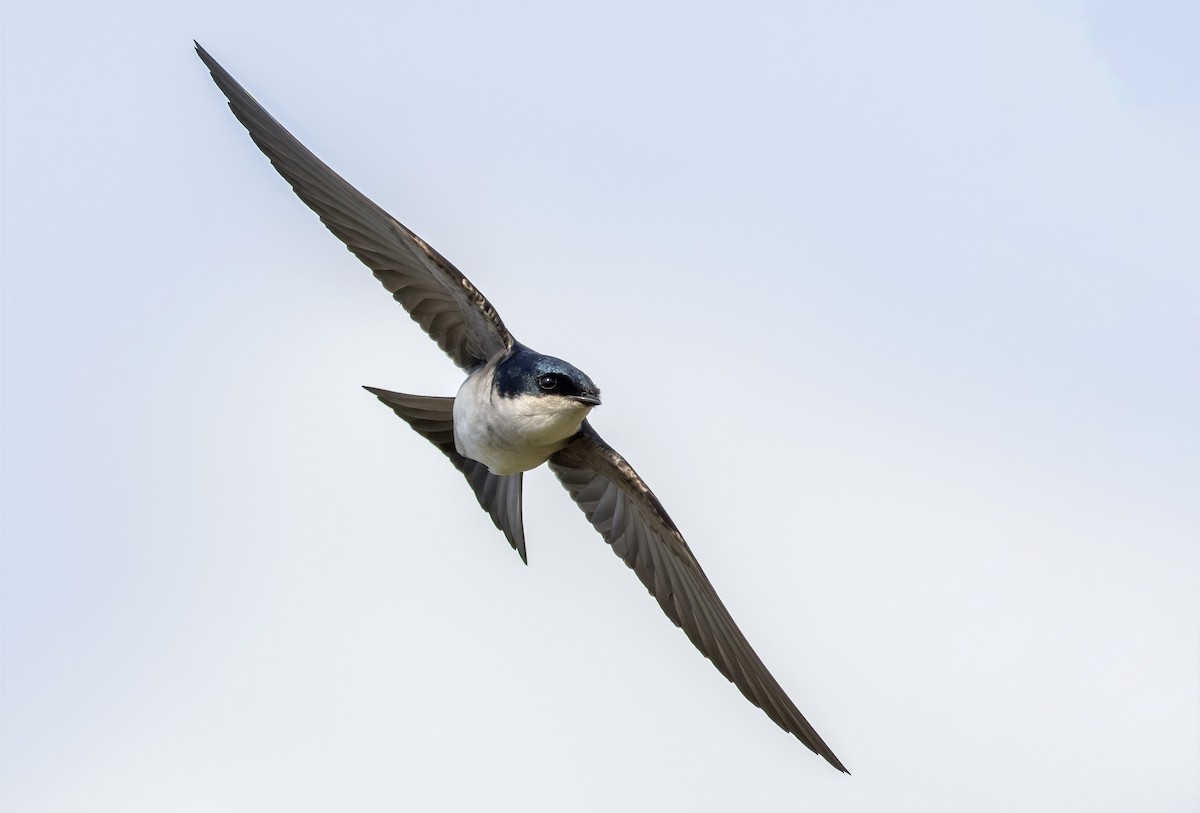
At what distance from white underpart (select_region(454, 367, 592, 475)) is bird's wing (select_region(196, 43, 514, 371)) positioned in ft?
0.83

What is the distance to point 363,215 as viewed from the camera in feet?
27.2

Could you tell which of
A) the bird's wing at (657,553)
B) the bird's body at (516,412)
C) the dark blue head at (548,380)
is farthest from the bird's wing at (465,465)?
the dark blue head at (548,380)

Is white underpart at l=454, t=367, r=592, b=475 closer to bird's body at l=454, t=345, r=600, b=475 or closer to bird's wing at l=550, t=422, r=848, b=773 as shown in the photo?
bird's body at l=454, t=345, r=600, b=475

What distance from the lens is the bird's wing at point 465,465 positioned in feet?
28.9

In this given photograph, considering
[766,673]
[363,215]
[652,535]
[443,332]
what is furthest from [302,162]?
[766,673]

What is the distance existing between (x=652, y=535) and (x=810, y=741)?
139 cm

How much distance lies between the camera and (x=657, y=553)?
9.22 metres

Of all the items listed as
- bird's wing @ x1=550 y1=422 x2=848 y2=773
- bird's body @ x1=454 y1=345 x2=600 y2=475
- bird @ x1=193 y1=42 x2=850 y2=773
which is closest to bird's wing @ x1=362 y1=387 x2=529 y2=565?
bird @ x1=193 y1=42 x2=850 y2=773

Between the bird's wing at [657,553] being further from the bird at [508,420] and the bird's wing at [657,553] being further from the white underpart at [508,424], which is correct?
the white underpart at [508,424]

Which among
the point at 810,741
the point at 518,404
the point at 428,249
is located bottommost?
the point at 810,741

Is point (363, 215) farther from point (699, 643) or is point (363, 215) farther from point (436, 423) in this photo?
point (699, 643)

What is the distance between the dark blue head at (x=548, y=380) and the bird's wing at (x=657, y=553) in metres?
1.16

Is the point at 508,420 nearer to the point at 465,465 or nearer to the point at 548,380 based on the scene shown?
the point at 548,380

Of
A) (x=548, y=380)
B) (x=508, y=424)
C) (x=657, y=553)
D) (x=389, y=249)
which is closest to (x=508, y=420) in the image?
(x=508, y=424)
